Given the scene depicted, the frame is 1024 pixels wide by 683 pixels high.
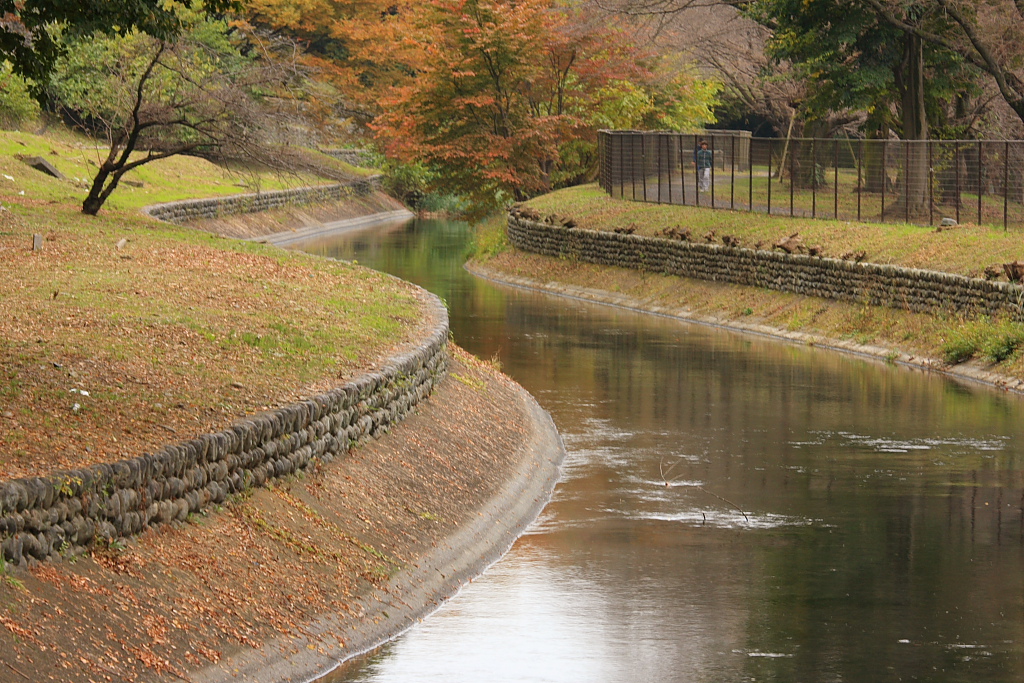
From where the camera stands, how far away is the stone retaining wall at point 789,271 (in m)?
28.5

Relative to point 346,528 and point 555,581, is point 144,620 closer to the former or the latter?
point 346,528

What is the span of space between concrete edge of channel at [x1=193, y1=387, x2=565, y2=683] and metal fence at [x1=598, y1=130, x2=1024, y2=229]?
17534 millimetres

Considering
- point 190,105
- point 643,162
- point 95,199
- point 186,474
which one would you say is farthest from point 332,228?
point 186,474

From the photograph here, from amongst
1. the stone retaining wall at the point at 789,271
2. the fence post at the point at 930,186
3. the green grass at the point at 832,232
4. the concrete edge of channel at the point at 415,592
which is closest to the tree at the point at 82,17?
the concrete edge of channel at the point at 415,592

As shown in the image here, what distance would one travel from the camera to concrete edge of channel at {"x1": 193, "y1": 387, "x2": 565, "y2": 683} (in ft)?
34.1

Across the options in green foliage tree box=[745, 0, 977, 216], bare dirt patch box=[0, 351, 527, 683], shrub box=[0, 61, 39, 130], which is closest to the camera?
bare dirt patch box=[0, 351, 527, 683]

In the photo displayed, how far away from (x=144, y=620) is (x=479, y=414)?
10066 millimetres

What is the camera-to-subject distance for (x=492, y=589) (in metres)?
13.7

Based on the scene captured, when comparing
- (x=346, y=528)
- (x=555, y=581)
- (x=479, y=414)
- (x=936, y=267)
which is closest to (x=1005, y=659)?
(x=555, y=581)

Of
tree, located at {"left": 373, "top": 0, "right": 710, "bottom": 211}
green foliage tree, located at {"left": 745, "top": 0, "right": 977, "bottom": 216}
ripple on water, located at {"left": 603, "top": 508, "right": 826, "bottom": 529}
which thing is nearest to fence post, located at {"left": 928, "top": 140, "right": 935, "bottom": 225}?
green foliage tree, located at {"left": 745, "top": 0, "right": 977, "bottom": 216}

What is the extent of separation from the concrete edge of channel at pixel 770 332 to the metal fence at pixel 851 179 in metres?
4.71

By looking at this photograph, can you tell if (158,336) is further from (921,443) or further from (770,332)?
(770,332)

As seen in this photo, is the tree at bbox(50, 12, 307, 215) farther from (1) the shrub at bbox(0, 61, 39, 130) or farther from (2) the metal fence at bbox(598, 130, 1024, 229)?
(1) the shrub at bbox(0, 61, 39, 130)

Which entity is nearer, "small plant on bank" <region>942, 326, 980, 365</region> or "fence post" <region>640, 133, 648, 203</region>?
"small plant on bank" <region>942, 326, 980, 365</region>
